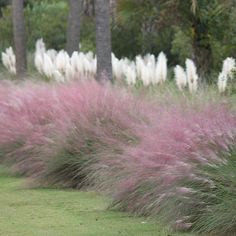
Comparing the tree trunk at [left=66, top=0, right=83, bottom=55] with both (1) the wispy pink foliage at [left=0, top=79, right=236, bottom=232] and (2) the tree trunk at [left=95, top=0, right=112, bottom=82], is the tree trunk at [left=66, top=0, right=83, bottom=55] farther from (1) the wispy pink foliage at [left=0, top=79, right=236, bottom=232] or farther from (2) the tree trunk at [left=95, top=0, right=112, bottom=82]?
(1) the wispy pink foliage at [left=0, top=79, right=236, bottom=232]

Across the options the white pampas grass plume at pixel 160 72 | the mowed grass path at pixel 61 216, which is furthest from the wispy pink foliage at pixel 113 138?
the white pampas grass plume at pixel 160 72

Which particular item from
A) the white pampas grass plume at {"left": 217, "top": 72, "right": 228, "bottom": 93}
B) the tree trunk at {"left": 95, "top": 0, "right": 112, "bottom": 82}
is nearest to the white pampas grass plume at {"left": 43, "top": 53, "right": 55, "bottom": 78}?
the tree trunk at {"left": 95, "top": 0, "right": 112, "bottom": 82}

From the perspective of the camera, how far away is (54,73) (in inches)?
718

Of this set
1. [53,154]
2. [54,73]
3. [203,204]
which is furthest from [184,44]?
[203,204]

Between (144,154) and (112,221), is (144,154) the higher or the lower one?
the higher one

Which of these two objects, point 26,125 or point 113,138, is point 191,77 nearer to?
point 26,125

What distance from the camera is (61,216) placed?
31.5 ft

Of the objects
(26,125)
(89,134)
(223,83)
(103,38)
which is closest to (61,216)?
(89,134)

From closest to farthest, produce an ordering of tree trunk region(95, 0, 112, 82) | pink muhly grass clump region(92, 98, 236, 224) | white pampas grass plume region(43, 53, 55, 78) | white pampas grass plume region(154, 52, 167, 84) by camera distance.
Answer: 1. pink muhly grass clump region(92, 98, 236, 224)
2. white pampas grass plume region(154, 52, 167, 84)
3. tree trunk region(95, 0, 112, 82)
4. white pampas grass plume region(43, 53, 55, 78)

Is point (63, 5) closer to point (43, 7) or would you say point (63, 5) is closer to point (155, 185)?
point (43, 7)

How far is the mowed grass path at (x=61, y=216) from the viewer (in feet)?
28.1

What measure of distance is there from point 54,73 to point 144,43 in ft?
32.8

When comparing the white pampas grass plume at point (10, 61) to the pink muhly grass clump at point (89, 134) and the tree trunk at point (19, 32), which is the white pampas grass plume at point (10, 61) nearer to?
the tree trunk at point (19, 32)

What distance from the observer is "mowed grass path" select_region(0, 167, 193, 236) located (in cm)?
856
